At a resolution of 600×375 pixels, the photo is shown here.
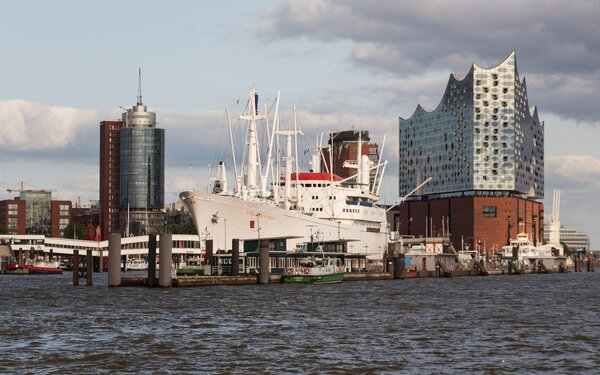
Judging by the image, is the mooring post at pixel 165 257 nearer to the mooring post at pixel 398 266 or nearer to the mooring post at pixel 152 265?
the mooring post at pixel 152 265

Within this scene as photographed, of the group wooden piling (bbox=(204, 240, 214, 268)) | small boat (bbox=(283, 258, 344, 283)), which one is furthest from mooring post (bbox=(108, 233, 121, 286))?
wooden piling (bbox=(204, 240, 214, 268))

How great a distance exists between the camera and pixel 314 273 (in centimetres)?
12375

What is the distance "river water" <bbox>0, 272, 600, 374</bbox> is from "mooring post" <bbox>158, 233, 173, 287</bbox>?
5.11m

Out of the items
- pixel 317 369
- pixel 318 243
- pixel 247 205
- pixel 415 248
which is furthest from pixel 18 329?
pixel 415 248

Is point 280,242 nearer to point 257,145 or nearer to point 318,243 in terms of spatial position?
point 318,243

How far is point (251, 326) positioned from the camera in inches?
2694

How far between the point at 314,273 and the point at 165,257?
74.3 ft

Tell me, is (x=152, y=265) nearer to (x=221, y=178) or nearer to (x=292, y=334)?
(x=292, y=334)

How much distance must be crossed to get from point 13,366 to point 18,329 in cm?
1696

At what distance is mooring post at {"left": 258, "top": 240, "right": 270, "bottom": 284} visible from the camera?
116 m

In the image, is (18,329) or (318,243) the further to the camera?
(318,243)

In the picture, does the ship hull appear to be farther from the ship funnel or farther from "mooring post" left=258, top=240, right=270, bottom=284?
"mooring post" left=258, top=240, right=270, bottom=284

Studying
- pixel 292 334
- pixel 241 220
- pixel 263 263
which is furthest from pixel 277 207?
pixel 292 334

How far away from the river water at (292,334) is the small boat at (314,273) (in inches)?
776
